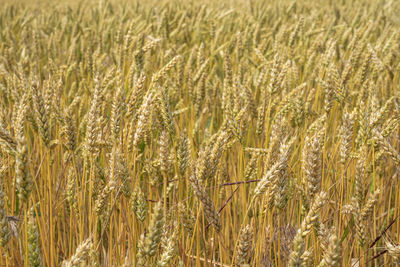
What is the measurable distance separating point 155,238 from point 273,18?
191 inches

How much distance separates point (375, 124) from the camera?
124cm

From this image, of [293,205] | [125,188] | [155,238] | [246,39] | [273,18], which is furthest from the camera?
[273,18]

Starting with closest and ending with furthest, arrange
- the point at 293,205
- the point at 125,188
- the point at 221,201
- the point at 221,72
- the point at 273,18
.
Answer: the point at 125,188 → the point at 293,205 → the point at 221,201 → the point at 221,72 → the point at 273,18

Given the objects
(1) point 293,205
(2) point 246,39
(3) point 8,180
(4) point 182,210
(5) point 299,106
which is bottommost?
(1) point 293,205

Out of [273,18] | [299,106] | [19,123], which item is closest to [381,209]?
[299,106]

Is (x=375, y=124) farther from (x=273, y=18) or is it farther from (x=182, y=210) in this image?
(x=273, y=18)

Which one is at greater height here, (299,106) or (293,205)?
(299,106)

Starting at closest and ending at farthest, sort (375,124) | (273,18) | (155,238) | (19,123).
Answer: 1. (155,238)
2. (19,123)
3. (375,124)
4. (273,18)

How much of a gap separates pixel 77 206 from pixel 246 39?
226cm

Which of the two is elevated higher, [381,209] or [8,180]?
[8,180]

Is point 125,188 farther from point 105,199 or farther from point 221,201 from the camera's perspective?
point 221,201

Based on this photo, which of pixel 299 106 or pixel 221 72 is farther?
Answer: pixel 221 72

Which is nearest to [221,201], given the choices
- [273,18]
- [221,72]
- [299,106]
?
[299,106]

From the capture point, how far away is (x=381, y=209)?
1748mm
